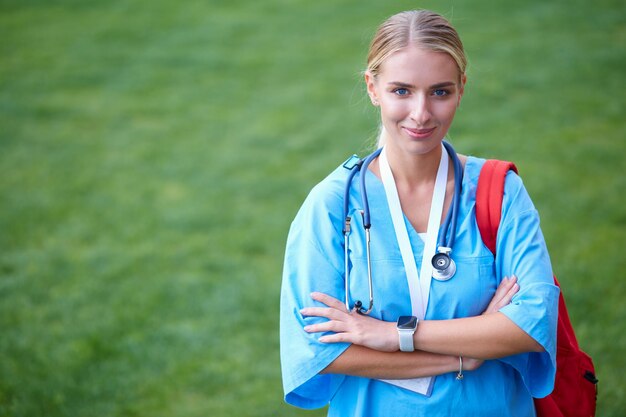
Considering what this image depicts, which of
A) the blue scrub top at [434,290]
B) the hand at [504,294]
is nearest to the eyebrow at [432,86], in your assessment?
the blue scrub top at [434,290]

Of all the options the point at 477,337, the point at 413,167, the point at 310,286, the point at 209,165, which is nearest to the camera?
the point at 477,337

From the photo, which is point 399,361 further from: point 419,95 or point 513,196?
point 419,95

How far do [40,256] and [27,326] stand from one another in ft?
3.12

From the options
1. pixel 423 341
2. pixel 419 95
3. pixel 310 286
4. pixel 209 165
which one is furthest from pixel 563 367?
pixel 209 165

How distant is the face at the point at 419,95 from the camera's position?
2.31 metres

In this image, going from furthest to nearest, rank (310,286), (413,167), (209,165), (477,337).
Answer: (209,165), (413,167), (310,286), (477,337)

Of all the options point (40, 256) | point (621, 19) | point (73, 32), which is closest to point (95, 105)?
point (73, 32)

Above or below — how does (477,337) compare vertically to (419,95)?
below

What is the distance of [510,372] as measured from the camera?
7.92ft

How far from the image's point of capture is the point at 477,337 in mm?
2242

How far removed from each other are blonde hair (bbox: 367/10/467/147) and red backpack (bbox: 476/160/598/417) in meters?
0.37

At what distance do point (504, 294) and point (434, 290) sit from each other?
0.23m

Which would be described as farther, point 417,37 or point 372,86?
point 372,86

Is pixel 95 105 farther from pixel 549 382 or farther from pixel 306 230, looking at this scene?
pixel 549 382
